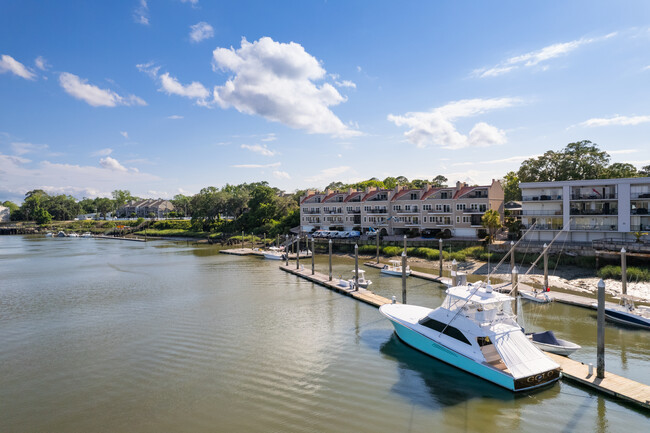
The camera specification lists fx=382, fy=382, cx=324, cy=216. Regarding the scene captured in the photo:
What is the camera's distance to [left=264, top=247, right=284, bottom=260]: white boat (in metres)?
61.2

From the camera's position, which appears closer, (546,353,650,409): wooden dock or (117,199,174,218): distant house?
(546,353,650,409): wooden dock

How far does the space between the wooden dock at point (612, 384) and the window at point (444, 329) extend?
14.7 feet

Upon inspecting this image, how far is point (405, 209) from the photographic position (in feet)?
224

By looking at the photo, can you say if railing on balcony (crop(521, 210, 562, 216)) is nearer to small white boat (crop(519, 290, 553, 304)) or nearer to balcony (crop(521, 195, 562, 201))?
balcony (crop(521, 195, 562, 201))

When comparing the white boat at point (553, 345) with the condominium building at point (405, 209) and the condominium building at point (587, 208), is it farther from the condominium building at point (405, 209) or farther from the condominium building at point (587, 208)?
the condominium building at point (405, 209)

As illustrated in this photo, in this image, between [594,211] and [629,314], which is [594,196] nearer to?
[594,211]

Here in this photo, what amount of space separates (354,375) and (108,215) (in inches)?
7674

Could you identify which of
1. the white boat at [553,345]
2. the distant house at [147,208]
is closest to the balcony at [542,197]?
the white boat at [553,345]

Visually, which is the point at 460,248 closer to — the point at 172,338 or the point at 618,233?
the point at 618,233

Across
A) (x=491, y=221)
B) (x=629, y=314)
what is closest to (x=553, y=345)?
(x=629, y=314)

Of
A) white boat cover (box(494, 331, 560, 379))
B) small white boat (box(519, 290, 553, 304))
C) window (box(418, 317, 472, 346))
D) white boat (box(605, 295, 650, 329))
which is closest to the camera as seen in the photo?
white boat cover (box(494, 331, 560, 379))

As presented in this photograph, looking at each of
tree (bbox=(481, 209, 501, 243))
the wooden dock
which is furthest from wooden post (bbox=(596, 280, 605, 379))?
tree (bbox=(481, 209, 501, 243))

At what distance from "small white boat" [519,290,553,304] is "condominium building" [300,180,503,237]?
94.8ft

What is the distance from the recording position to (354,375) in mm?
18469
